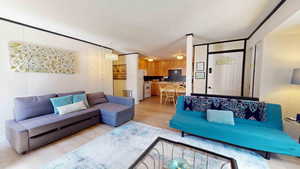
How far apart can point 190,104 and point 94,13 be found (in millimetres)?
2698

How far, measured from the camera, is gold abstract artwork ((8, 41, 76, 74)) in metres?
2.39

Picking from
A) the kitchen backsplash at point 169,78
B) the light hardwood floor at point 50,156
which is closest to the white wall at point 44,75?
the light hardwood floor at point 50,156

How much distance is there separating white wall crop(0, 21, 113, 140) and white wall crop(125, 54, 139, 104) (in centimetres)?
118

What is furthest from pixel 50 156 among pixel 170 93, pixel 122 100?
pixel 170 93

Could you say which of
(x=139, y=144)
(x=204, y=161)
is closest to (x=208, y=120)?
(x=204, y=161)

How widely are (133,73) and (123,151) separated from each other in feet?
12.3

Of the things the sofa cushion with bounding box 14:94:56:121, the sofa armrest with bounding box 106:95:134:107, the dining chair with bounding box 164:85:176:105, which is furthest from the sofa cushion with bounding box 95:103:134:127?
the dining chair with bounding box 164:85:176:105

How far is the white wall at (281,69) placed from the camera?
2.30 meters

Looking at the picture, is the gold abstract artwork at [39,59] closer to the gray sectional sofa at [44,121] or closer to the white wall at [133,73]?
the gray sectional sofa at [44,121]

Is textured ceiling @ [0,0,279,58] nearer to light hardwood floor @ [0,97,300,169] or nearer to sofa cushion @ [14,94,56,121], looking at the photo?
sofa cushion @ [14,94,56,121]

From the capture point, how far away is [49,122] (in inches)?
82.4

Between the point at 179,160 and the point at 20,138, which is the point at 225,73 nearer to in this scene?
the point at 179,160

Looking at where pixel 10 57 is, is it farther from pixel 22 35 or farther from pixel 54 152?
pixel 54 152

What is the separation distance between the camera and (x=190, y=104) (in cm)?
271
